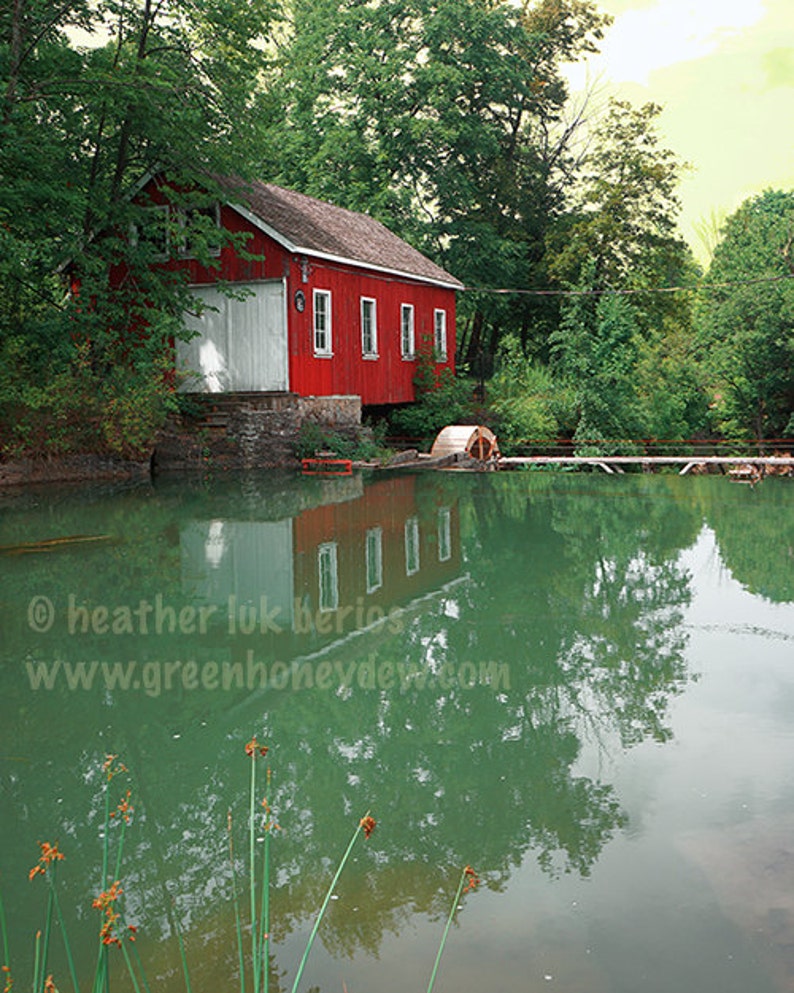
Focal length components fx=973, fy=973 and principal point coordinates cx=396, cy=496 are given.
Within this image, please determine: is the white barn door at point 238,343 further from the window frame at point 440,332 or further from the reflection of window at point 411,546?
the reflection of window at point 411,546

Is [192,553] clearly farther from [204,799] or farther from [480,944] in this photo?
[480,944]

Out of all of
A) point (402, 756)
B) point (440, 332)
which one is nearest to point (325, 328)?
point (440, 332)

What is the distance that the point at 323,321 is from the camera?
885 inches

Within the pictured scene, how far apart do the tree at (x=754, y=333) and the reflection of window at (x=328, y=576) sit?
2096 cm

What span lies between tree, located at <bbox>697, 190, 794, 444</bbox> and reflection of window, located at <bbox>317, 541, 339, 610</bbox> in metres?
21.0

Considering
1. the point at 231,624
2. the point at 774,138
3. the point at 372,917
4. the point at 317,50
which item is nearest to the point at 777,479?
the point at 231,624

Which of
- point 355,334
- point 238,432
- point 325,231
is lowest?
point 238,432

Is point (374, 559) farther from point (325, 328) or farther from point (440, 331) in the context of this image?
point (440, 331)

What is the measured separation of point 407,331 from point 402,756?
22676mm

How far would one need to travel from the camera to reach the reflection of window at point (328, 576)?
8.22 m

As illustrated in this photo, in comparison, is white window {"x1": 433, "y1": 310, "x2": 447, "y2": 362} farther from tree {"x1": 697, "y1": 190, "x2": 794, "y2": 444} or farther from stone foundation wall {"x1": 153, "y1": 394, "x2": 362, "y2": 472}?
tree {"x1": 697, "y1": 190, "x2": 794, "y2": 444}

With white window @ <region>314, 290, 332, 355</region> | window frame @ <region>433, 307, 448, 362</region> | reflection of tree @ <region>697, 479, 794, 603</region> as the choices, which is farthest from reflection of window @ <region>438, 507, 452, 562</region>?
window frame @ <region>433, 307, 448, 362</region>

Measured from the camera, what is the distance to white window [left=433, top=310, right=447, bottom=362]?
1109 inches

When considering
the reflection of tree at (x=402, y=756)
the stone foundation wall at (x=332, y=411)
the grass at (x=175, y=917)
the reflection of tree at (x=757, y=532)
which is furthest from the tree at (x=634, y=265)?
the grass at (x=175, y=917)
